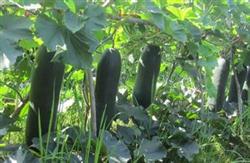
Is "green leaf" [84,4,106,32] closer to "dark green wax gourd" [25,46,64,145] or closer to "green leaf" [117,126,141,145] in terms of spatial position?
"dark green wax gourd" [25,46,64,145]

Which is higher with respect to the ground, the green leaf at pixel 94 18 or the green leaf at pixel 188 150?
the green leaf at pixel 94 18

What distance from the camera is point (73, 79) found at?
2.93 m

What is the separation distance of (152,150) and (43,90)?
2.11 ft

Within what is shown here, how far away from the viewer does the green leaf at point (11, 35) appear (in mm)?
1650

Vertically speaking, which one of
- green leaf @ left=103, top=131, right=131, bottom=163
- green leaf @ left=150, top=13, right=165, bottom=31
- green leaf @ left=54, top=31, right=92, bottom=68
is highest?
green leaf @ left=150, top=13, right=165, bottom=31

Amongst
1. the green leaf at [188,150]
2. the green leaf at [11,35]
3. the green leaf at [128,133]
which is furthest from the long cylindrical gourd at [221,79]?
the green leaf at [11,35]

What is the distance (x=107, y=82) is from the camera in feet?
8.60

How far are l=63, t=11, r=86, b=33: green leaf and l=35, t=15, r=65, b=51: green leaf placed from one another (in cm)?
6

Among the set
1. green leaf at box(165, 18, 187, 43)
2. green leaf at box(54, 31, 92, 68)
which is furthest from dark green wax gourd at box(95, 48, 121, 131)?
green leaf at box(54, 31, 92, 68)

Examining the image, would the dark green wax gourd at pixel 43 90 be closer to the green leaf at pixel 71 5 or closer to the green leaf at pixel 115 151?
the green leaf at pixel 115 151

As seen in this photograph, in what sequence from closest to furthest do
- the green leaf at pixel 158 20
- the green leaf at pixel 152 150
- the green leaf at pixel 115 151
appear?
the green leaf at pixel 158 20 → the green leaf at pixel 115 151 → the green leaf at pixel 152 150

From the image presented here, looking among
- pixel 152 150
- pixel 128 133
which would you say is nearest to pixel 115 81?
pixel 128 133

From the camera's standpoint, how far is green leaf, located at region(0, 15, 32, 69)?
5.41ft

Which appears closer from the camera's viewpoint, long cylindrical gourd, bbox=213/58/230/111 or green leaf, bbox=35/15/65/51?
green leaf, bbox=35/15/65/51
